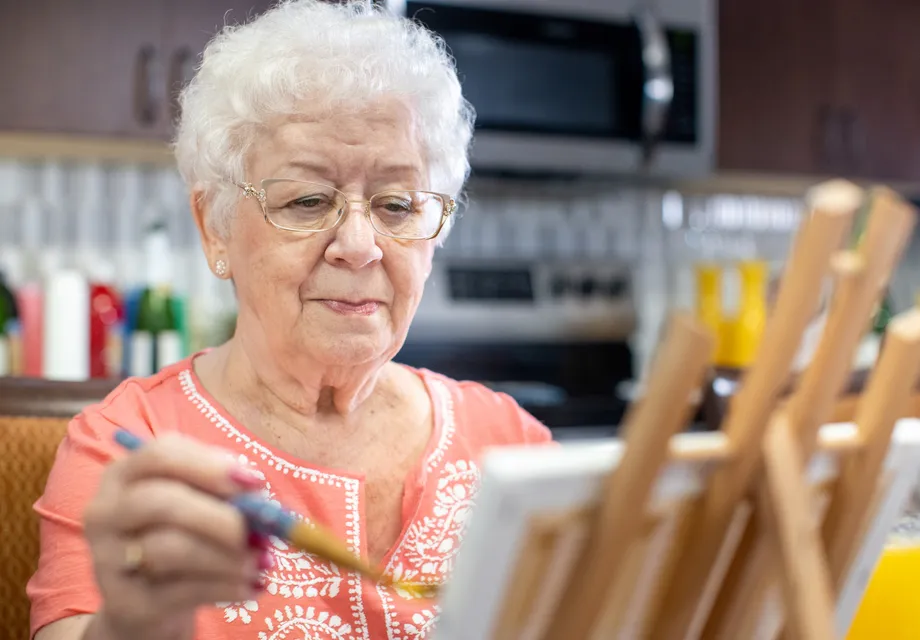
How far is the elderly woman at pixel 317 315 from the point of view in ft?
3.30

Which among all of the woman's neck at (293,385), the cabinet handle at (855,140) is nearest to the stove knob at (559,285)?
the cabinet handle at (855,140)

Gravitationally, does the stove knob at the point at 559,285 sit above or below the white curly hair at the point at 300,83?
below

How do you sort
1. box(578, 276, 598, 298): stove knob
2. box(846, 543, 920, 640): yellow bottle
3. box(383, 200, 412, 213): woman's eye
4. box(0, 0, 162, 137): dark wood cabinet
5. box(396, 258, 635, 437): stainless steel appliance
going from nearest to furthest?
1. box(846, 543, 920, 640): yellow bottle
2. box(383, 200, 412, 213): woman's eye
3. box(0, 0, 162, 137): dark wood cabinet
4. box(396, 258, 635, 437): stainless steel appliance
5. box(578, 276, 598, 298): stove knob

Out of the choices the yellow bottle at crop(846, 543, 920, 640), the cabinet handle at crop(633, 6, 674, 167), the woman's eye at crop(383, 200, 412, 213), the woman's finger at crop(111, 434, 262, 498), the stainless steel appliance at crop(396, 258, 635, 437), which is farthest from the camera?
the stainless steel appliance at crop(396, 258, 635, 437)

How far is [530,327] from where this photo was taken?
3104 millimetres

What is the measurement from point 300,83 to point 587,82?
190 cm

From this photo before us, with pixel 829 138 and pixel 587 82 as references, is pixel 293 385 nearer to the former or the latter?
pixel 587 82

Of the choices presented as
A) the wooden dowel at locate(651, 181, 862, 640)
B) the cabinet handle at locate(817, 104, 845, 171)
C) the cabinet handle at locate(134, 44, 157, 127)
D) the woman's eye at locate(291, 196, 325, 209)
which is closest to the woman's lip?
the woman's eye at locate(291, 196, 325, 209)

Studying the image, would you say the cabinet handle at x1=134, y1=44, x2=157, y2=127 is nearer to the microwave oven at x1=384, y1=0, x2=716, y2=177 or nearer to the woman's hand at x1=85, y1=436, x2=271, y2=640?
the microwave oven at x1=384, y1=0, x2=716, y2=177

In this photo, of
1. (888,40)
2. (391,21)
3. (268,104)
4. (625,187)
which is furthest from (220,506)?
(888,40)

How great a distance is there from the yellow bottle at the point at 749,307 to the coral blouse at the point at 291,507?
212 cm

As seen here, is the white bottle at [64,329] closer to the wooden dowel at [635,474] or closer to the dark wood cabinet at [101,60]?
the dark wood cabinet at [101,60]

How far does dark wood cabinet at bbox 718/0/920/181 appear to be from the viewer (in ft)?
10.2

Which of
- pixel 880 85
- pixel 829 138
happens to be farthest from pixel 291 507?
pixel 880 85
